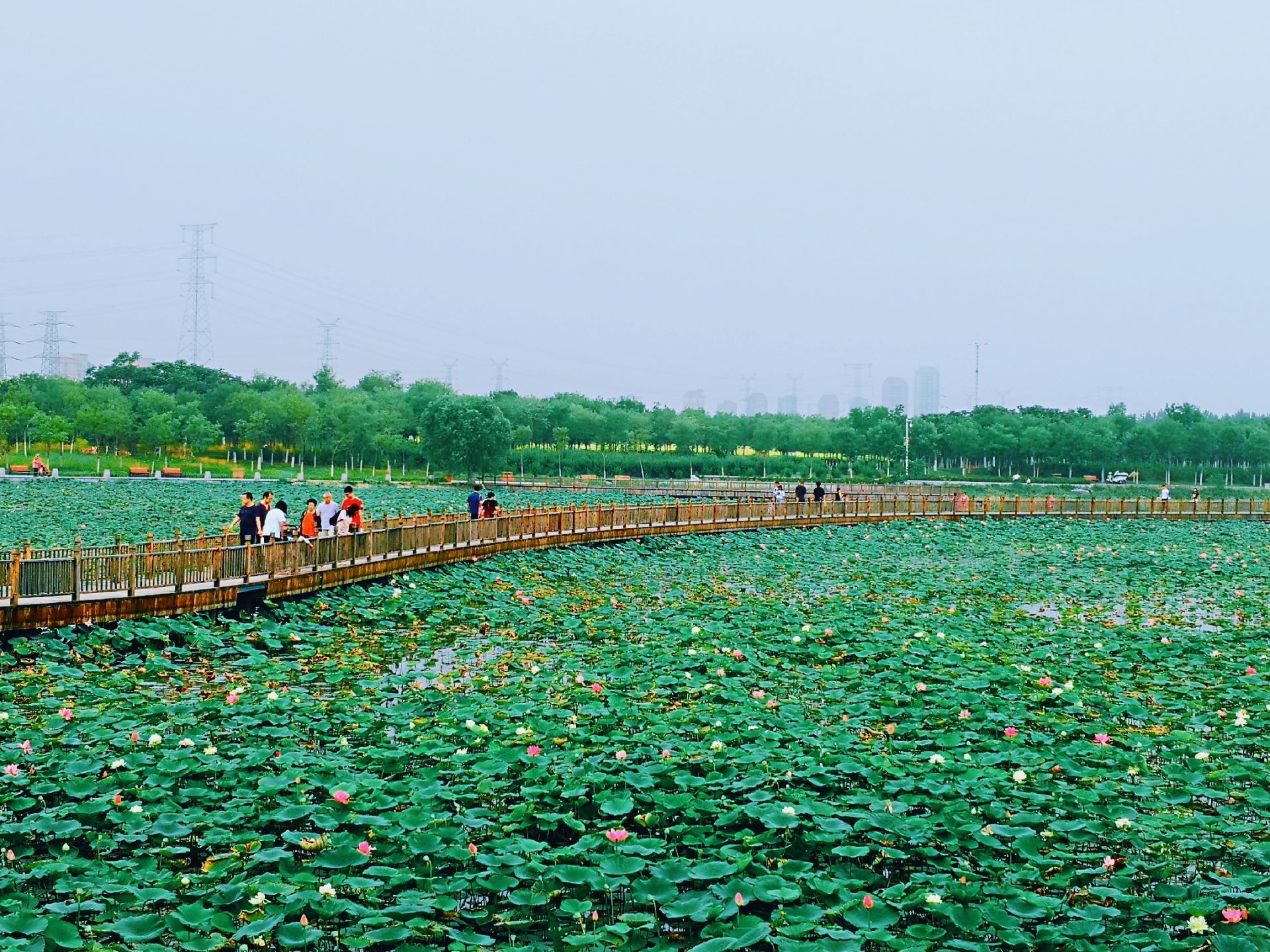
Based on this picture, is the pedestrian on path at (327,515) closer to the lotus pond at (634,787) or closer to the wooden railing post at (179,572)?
the lotus pond at (634,787)

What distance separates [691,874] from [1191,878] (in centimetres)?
331

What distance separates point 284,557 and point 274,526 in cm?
138

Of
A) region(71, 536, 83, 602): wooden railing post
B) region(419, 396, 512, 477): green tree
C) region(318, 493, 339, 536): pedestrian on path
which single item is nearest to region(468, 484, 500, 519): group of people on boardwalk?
region(318, 493, 339, 536): pedestrian on path

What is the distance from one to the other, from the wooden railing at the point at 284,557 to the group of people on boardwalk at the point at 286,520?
460 millimetres

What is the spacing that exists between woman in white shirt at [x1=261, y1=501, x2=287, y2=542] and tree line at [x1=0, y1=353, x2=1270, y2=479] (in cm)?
5257

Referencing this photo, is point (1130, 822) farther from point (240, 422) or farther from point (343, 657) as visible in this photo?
point (240, 422)

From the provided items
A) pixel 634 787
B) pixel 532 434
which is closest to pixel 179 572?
pixel 634 787

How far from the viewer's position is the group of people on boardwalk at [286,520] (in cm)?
1836

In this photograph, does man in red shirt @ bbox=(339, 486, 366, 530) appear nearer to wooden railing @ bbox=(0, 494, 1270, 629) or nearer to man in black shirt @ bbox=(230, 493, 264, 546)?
wooden railing @ bbox=(0, 494, 1270, 629)

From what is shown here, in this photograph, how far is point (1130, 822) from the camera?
27.0ft

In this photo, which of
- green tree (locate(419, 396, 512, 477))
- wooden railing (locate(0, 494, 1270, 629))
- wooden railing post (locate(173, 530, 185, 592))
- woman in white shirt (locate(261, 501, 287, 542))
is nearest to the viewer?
wooden railing (locate(0, 494, 1270, 629))

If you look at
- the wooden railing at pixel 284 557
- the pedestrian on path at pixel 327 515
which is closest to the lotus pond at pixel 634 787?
the wooden railing at pixel 284 557

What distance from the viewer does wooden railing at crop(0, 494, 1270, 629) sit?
562 inches

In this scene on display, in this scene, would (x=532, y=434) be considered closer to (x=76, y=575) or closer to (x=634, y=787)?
(x=76, y=575)
